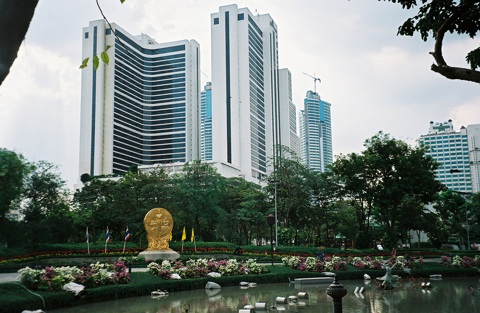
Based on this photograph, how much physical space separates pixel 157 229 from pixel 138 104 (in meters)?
91.0

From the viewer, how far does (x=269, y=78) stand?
126062mm

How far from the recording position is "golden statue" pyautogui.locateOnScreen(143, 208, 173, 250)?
24.9 metres

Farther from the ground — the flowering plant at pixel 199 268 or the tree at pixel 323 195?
the tree at pixel 323 195

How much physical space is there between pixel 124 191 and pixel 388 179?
20421mm

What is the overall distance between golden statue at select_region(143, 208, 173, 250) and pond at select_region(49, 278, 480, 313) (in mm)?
8362

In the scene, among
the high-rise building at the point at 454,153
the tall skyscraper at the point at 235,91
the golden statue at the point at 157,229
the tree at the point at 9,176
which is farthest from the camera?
the tall skyscraper at the point at 235,91

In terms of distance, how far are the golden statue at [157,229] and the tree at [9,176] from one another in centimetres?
844

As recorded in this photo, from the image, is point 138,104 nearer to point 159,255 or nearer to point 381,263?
point 159,255

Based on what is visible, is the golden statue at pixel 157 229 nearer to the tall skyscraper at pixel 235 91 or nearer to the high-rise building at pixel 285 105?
the tall skyscraper at pixel 235 91

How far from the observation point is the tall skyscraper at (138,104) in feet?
316

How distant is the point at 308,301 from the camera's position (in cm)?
1338

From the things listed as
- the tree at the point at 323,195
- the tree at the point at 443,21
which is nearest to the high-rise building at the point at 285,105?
the tree at the point at 323,195

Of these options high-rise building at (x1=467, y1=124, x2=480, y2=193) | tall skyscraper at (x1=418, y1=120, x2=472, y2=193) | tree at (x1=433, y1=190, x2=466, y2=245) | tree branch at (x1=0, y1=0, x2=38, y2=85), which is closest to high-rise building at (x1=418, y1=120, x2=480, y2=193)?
tall skyscraper at (x1=418, y1=120, x2=472, y2=193)

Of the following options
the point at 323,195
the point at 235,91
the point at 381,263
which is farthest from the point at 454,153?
the point at 381,263
